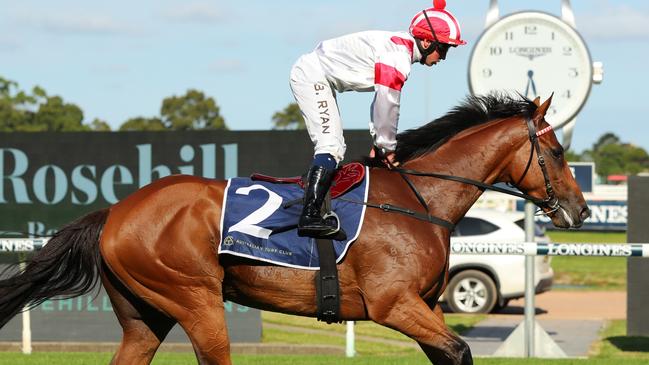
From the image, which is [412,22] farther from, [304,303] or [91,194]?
[91,194]

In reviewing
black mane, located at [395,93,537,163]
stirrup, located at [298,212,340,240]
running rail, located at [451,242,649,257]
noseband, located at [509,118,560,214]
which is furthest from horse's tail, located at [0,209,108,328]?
running rail, located at [451,242,649,257]

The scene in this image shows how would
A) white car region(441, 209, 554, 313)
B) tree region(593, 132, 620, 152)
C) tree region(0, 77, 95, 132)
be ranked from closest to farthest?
1. white car region(441, 209, 554, 313)
2. tree region(0, 77, 95, 132)
3. tree region(593, 132, 620, 152)

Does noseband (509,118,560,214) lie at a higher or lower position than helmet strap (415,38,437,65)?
lower

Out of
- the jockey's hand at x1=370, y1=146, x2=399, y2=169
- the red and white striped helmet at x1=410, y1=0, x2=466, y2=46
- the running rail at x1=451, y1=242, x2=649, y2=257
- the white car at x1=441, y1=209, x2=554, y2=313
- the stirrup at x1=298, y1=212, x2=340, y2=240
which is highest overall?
the red and white striped helmet at x1=410, y1=0, x2=466, y2=46

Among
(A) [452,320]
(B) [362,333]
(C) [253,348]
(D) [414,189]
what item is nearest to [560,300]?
(A) [452,320]

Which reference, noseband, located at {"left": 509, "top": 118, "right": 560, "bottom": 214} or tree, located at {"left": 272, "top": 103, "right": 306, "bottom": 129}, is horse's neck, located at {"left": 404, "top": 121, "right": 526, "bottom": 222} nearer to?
noseband, located at {"left": 509, "top": 118, "right": 560, "bottom": 214}

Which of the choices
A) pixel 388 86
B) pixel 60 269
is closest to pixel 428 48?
pixel 388 86

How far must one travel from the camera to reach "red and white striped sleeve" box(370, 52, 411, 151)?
215 inches

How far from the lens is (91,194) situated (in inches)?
404

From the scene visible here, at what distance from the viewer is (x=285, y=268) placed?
219 inches

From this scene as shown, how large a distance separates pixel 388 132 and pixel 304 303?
3.21 feet

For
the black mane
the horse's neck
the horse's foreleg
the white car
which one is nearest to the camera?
the horse's foreleg

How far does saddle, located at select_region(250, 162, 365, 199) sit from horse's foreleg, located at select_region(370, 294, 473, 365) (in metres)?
0.66

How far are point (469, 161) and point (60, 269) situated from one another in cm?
228
